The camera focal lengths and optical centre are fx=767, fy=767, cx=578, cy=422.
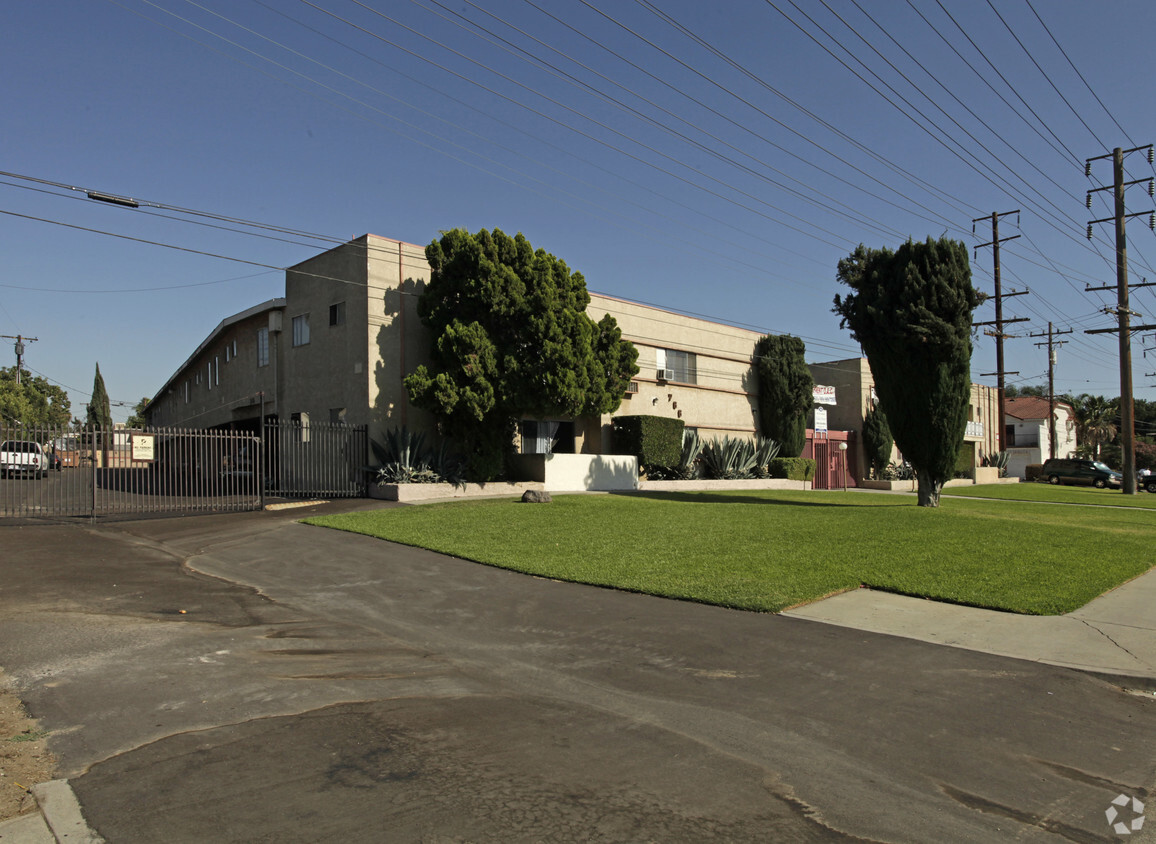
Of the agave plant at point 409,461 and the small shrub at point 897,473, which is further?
the small shrub at point 897,473

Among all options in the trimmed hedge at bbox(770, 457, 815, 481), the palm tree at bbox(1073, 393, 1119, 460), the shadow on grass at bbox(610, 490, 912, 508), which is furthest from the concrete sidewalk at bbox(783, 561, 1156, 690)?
the palm tree at bbox(1073, 393, 1119, 460)

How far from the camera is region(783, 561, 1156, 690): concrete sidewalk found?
661cm

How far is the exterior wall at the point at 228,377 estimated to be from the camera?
25719 millimetres

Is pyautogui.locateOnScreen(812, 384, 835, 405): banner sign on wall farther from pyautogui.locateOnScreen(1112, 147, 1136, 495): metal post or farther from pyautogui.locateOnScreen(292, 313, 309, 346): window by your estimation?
pyautogui.locateOnScreen(292, 313, 309, 346): window

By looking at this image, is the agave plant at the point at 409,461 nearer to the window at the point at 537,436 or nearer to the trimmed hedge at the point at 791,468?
the window at the point at 537,436

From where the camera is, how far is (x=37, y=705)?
5082 mm

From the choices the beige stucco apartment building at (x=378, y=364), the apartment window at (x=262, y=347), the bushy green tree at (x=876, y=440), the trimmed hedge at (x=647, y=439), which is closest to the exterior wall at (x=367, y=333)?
the beige stucco apartment building at (x=378, y=364)

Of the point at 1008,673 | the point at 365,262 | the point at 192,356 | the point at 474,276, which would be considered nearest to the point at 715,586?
the point at 1008,673

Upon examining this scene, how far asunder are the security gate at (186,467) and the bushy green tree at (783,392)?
18.9 m

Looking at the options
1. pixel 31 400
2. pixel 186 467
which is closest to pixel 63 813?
pixel 186 467

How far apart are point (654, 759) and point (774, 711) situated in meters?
1.28

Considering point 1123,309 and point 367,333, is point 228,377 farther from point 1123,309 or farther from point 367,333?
point 1123,309

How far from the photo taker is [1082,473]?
45188mm

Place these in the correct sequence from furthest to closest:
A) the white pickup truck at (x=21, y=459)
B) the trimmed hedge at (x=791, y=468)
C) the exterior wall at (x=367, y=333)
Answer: the trimmed hedge at (x=791, y=468) → the exterior wall at (x=367, y=333) → the white pickup truck at (x=21, y=459)
